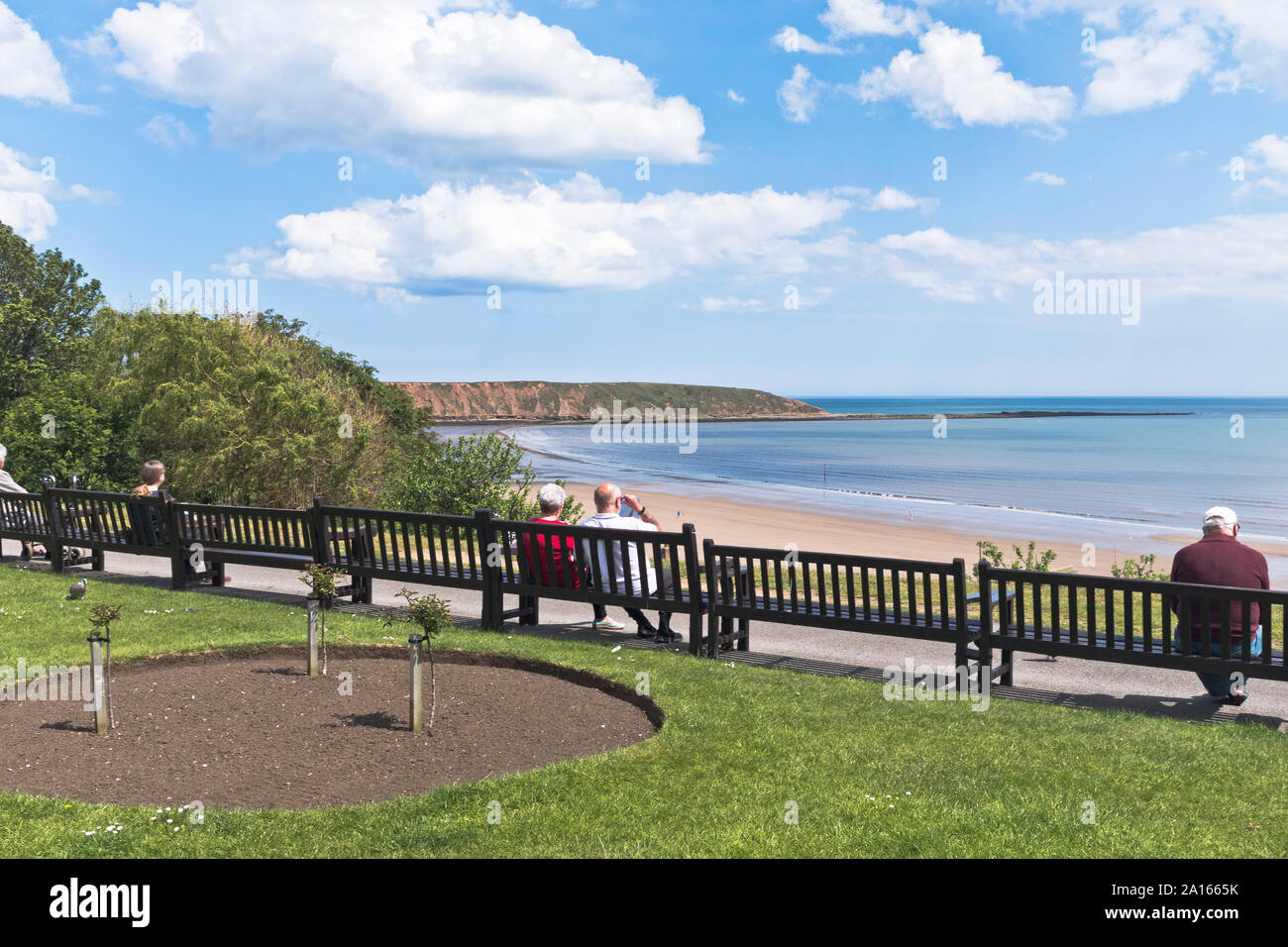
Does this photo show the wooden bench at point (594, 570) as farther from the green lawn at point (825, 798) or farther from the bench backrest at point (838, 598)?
the green lawn at point (825, 798)

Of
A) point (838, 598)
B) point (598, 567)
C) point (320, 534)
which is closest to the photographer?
point (838, 598)

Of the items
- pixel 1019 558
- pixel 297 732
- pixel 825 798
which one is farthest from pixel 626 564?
pixel 1019 558

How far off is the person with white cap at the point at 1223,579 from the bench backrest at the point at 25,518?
11518 millimetres

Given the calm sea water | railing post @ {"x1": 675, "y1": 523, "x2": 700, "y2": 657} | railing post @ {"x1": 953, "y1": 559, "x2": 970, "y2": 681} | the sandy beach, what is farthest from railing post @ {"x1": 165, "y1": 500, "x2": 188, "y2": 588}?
the calm sea water

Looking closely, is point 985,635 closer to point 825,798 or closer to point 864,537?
point 825,798

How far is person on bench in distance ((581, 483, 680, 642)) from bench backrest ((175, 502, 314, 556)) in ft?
9.85

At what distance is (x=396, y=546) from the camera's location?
995 centimetres

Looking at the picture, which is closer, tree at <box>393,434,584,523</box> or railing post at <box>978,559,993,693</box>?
railing post at <box>978,559,993,693</box>

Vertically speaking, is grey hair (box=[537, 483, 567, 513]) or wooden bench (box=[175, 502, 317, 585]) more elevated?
grey hair (box=[537, 483, 567, 513])

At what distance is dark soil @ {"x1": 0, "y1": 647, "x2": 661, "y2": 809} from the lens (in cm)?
502

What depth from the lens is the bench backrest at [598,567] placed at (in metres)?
8.13

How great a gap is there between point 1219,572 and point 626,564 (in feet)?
13.6

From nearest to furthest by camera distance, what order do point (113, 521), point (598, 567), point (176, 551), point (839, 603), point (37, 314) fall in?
point (839, 603) < point (598, 567) < point (176, 551) < point (113, 521) < point (37, 314)

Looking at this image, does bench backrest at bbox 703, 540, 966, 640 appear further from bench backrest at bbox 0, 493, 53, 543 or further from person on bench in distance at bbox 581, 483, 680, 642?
bench backrest at bbox 0, 493, 53, 543
